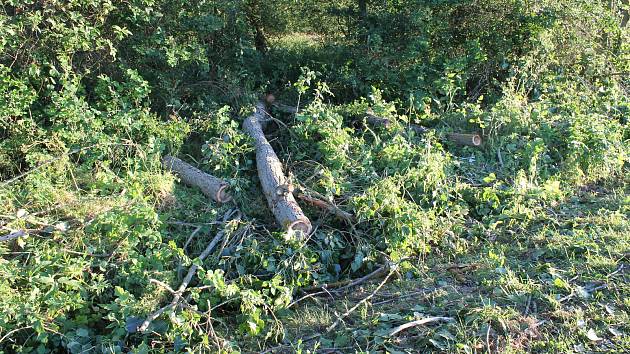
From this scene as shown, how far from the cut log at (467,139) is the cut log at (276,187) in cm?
205

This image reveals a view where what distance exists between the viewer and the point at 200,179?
5.67 meters

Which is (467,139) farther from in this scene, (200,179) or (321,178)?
(200,179)

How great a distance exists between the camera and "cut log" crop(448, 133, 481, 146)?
6297 millimetres

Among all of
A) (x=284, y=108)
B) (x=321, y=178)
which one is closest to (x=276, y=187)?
(x=321, y=178)

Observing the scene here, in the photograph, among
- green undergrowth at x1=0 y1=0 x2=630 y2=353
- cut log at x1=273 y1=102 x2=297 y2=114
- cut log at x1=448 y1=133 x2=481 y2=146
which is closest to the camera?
green undergrowth at x1=0 y1=0 x2=630 y2=353

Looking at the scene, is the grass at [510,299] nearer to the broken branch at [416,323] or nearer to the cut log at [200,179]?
the broken branch at [416,323]

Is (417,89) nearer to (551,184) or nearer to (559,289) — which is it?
(551,184)

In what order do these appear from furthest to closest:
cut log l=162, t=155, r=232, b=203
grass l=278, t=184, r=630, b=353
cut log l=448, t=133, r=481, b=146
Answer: cut log l=448, t=133, r=481, b=146, cut log l=162, t=155, r=232, b=203, grass l=278, t=184, r=630, b=353

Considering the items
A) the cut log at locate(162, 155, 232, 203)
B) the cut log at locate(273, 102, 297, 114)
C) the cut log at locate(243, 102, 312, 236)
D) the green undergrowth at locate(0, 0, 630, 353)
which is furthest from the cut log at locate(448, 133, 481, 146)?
the cut log at locate(162, 155, 232, 203)

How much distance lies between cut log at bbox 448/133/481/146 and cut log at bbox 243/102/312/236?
2051 mm

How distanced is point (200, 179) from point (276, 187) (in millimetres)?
923

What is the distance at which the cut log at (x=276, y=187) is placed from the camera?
4.75 m

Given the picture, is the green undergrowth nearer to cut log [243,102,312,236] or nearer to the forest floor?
the forest floor

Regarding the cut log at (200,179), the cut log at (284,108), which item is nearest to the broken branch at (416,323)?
the cut log at (200,179)
